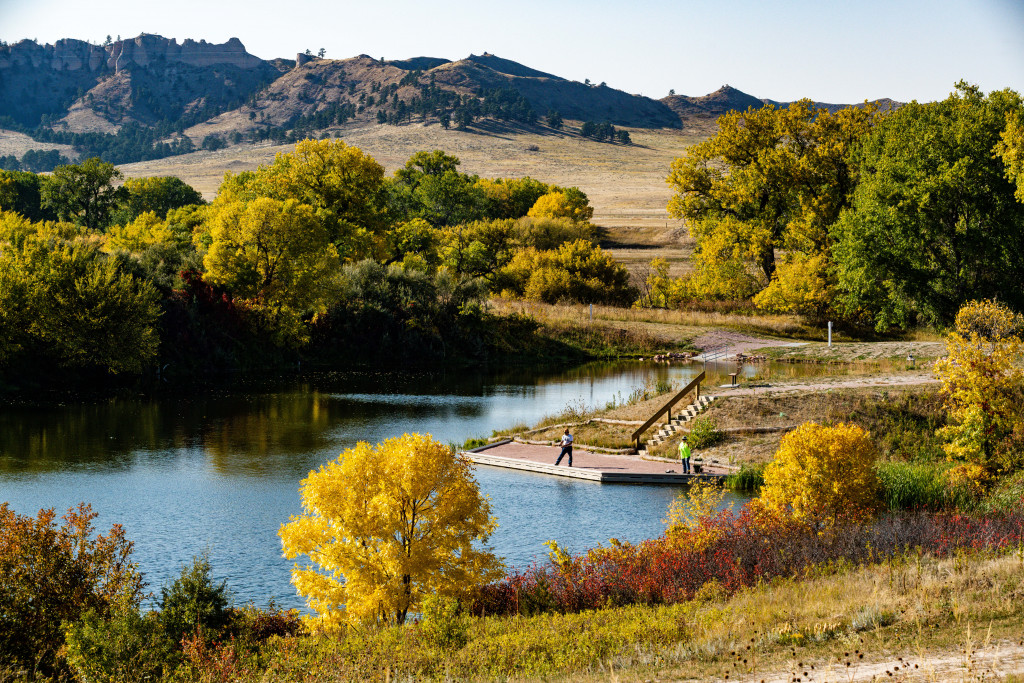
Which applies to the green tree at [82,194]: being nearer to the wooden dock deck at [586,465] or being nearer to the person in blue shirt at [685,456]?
the wooden dock deck at [586,465]

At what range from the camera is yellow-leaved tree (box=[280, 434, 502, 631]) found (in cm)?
1473

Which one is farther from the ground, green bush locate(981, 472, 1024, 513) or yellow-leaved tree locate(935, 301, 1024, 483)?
yellow-leaved tree locate(935, 301, 1024, 483)

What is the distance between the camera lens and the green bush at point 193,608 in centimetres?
1370

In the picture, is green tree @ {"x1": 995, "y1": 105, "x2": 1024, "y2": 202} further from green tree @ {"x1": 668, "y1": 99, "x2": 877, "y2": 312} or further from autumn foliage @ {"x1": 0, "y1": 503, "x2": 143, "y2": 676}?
autumn foliage @ {"x1": 0, "y1": 503, "x2": 143, "y2": 676}

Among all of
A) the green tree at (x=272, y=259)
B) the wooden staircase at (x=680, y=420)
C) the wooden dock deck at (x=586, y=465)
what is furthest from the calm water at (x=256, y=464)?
the green tree at (x=272, y=259)

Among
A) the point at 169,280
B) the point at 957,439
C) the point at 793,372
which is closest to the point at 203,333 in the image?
the point at 169,280

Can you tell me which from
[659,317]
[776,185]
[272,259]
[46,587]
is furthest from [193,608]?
[659,317]

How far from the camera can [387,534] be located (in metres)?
14.9

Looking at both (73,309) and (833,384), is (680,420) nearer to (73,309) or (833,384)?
(833,384)

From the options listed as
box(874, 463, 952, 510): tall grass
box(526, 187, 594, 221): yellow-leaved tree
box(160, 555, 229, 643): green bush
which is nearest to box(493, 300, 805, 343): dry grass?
box(874, 463, 952, 510): tall grass

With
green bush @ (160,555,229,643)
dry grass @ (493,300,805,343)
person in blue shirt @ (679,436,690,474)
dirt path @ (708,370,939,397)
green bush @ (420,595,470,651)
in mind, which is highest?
dry grass @ (493,300,805,343)

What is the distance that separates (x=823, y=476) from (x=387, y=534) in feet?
31.7

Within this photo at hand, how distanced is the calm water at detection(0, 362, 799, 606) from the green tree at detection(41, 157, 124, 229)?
6969 cm

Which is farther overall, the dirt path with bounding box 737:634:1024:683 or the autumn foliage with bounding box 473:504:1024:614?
the autumn foliage with bounding box 473:504:1024:614
